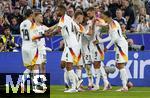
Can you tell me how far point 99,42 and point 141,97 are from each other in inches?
152

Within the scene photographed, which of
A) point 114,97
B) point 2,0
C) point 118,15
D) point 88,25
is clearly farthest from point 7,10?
point 114,97

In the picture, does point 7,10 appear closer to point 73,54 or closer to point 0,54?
point 0,54

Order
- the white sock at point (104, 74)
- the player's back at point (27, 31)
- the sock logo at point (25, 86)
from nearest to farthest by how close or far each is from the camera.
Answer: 1. the sock logo at point (25, 86)
2. the player's back at point (27, 31)
3. the white sock at point (104, 74)

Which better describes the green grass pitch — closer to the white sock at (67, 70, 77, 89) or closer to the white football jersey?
the white sock at (67, 70, 77, 89)

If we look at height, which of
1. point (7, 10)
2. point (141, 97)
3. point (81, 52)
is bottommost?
point (141, 97)

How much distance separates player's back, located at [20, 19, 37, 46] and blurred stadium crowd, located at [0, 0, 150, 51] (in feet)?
14.1

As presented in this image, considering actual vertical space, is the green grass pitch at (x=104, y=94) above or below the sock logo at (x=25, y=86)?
below

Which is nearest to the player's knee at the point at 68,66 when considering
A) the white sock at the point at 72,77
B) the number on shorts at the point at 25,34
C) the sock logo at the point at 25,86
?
the white sock at the point at 72,77

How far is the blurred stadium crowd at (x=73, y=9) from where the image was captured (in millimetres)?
29688

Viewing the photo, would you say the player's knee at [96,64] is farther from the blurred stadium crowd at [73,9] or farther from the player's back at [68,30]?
the blurred stadium crowd at [73,9]

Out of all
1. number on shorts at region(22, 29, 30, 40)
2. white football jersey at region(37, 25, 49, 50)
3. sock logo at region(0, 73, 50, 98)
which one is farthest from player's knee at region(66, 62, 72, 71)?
number on shorts at region(22, 29, 30, 40)

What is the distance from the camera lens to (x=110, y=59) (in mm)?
27734

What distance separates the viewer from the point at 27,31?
24344 millimetres

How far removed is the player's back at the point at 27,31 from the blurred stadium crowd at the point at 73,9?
4.30 meters
